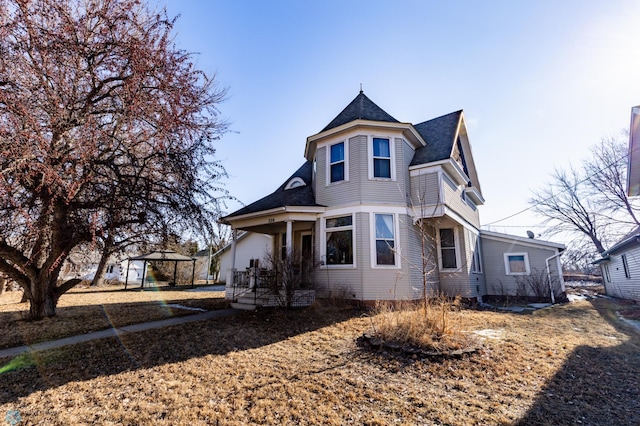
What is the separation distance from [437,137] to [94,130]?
474 inches

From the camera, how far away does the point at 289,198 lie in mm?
12906

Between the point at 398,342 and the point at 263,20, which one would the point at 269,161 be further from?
the point at 398,342

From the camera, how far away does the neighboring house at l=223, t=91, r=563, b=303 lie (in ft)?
35.2

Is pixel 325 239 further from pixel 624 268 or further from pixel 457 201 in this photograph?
pixel 624 268

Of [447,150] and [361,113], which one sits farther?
[361,113]

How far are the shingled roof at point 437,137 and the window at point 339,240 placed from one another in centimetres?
371

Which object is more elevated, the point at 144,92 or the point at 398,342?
the point at 144,92

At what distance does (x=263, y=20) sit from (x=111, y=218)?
7.55m

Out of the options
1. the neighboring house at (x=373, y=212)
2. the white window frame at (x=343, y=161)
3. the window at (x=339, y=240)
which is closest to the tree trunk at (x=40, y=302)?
the neighboring house at (x=373, y=212)

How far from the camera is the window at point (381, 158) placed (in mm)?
11516

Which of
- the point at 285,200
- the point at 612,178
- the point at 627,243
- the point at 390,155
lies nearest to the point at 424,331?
the point at 390,155

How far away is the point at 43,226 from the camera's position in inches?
227

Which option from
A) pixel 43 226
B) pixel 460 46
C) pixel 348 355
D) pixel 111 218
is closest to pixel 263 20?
pixel 460 46

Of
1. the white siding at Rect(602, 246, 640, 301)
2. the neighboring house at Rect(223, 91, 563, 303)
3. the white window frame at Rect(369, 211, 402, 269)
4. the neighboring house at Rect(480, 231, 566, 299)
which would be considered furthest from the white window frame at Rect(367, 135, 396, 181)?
the white siding at Rect(602, 246, 640, 301)
